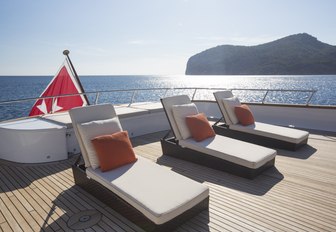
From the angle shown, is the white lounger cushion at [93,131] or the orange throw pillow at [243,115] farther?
the orange throw pillow at [243,115]

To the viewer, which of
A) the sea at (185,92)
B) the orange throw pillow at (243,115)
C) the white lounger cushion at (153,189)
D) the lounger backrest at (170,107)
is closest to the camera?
the white lounger cushion at (153,189)

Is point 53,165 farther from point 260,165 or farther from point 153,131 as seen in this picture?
point 260,165

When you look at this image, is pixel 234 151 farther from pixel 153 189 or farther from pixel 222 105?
pixel 222 105

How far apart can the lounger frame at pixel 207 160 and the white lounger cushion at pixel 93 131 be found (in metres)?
1.32

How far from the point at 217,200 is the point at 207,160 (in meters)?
0.95

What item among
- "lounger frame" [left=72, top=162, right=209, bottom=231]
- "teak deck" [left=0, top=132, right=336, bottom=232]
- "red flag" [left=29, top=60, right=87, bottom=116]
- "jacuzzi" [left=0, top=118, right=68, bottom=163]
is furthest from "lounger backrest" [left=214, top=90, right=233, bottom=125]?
"red flag" [left=29, top=60, right=87, bottom=116]

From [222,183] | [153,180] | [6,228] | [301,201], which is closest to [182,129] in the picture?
[222,183]

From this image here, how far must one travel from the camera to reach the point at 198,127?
12.8 ft

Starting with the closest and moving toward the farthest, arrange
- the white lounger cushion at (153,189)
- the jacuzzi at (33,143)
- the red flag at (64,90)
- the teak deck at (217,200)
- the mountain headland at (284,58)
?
the white lounger cushion at (153,189), the teak deck at (217,200), the jacuzzi at (33,143), the red flag at (64,90), the mountain headland at (284,58)

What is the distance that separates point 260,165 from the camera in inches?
123

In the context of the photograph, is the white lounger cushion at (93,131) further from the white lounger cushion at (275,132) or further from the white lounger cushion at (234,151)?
the white lounger cushion at (275,132)

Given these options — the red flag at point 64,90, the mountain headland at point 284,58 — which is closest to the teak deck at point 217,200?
the red flag at point 64,90

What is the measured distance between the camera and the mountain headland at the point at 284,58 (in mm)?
68125

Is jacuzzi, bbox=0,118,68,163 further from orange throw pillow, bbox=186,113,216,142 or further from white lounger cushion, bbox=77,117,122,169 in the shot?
orange throw pillow, bbox=186,113,216,142
